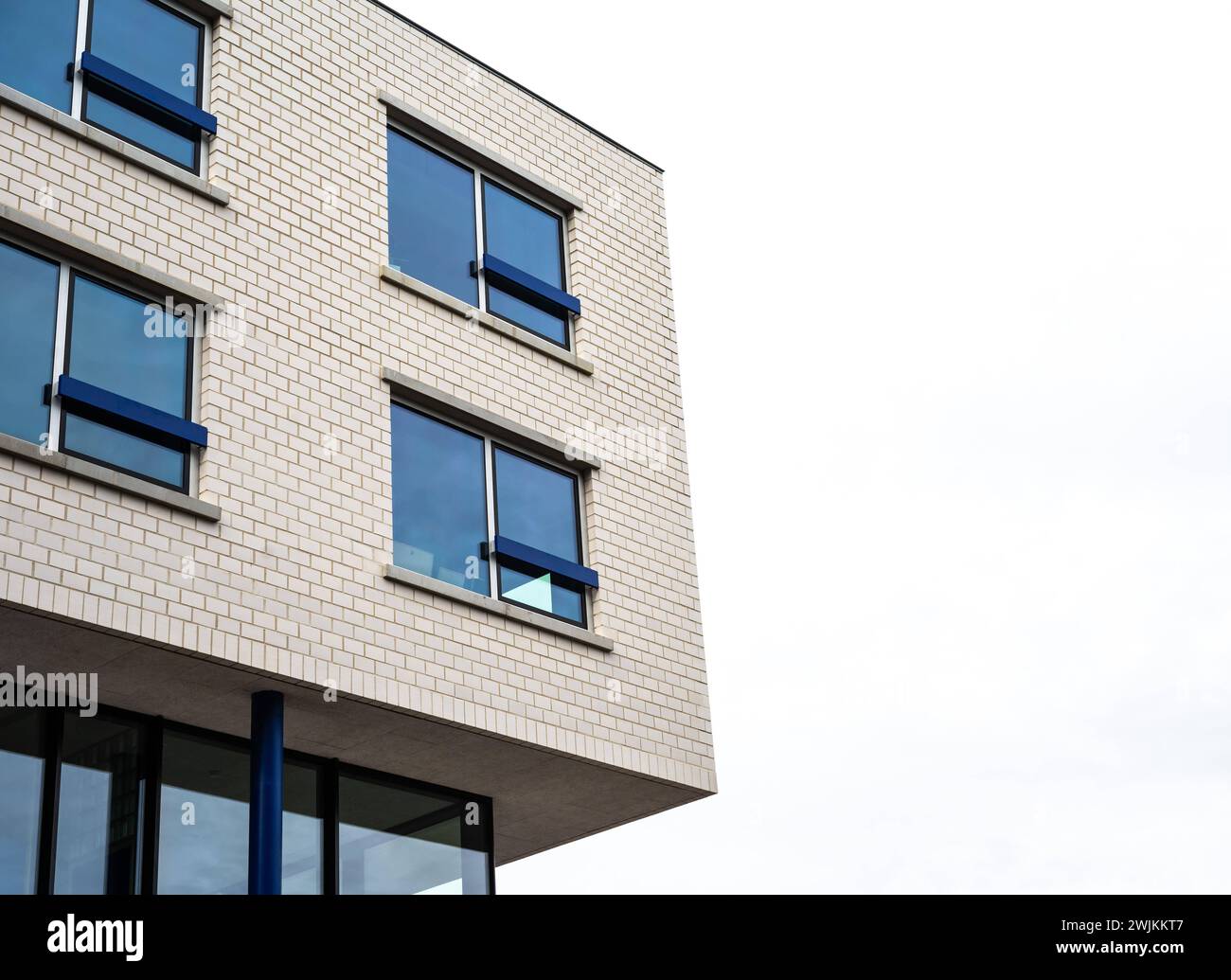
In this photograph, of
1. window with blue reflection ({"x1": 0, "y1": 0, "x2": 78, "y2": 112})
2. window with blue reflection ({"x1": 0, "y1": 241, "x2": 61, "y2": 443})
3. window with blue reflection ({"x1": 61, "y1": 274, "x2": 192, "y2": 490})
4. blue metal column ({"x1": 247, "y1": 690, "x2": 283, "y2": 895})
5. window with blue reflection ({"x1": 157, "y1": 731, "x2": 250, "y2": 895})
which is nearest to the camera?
window with blue reflection ({"x1": 0, "y1": 241, "x2": 61, "y2": 443})

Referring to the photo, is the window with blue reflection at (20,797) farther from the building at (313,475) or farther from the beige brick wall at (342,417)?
the beige brick wall at (342,417)

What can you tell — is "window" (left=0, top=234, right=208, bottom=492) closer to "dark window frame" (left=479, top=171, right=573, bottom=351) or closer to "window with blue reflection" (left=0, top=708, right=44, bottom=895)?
"window with blue reflection" (left=0, top=708, right=44, bottom=895)

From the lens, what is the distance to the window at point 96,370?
13.2m

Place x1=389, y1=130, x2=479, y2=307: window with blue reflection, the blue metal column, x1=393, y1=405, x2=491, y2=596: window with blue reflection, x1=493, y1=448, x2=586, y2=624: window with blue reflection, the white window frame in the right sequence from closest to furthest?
the blue metal column < the white window frame < x1=393, y1=405, x2=491, y2=596: window with blue reflection < x1=493, y1=448, x2=586, y2=624: window with blue reflection < x1=389, y1=130, x2=479, y2=307: window with blue reflection

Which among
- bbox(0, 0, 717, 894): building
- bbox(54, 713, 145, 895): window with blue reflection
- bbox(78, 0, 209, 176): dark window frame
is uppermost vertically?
bbox(78, 0, 209, 176): dark window frame

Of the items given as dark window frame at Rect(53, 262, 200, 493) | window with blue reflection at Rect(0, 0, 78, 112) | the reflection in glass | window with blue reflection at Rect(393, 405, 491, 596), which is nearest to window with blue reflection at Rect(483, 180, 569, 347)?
window with blue reflection at Rect(393, 405, 491, 596)

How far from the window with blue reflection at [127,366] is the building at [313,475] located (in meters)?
0.03

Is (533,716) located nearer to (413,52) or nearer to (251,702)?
(251,702)

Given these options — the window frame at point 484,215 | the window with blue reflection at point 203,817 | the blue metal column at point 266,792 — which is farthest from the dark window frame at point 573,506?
the window with blue reflection at point 203,817

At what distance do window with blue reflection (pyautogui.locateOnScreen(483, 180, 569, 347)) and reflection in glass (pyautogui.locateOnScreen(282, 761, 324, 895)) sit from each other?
521 cm

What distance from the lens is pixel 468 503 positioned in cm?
1622

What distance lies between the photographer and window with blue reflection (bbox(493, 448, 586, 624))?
1628cm
